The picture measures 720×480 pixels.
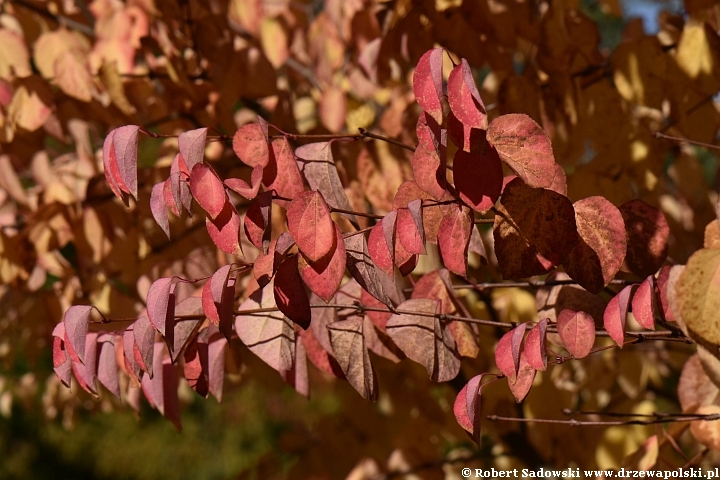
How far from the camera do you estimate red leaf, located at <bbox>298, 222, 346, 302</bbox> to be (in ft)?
2.01

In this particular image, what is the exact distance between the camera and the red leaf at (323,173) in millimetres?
760

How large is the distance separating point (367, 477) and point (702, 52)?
94 centimetres

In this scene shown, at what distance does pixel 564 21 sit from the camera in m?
1.09

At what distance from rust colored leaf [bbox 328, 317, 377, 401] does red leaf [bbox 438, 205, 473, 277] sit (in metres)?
0.17

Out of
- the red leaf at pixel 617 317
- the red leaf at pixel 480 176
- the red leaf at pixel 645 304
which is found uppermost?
the red leaf at pixel 480 176

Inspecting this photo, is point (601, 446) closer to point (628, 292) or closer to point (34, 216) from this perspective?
point (628, 292)

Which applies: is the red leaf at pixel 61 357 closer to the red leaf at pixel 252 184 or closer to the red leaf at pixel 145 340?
the red leaf at pixel 145 340

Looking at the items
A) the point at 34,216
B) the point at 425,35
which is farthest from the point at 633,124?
the point at 34,216

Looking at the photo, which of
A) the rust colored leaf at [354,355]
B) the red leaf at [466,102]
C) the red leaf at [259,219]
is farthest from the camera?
the rust colored leaf at [354,355]

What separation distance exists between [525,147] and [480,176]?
0.04m

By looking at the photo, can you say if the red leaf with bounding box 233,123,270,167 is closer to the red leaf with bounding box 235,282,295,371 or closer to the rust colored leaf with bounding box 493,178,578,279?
the red leaf with bounding box 235,282,295,371

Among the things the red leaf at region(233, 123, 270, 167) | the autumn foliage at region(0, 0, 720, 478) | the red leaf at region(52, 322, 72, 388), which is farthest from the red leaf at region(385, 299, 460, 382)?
the red leaf at region(52, 322, 72, 388)

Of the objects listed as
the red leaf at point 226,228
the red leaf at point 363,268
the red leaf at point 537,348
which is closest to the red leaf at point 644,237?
the red leaf at point 537,348

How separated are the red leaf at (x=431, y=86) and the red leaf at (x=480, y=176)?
0.04m
